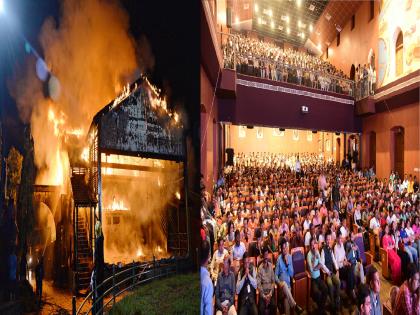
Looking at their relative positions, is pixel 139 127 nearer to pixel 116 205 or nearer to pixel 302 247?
pixel 116 205

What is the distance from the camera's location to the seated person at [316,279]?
379 cm

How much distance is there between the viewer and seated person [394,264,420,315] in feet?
9.75

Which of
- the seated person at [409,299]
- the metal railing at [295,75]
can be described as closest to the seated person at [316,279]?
the seated person at [409,299]

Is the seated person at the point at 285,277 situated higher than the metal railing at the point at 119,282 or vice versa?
the metal railing at the point at 119,282

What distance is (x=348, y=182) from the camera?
363 inches

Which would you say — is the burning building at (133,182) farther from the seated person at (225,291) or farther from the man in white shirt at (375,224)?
the man in white shirt at (375,224)

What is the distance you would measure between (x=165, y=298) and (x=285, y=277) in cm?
203

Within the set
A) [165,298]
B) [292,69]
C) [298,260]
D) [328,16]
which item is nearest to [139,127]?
[165,298]

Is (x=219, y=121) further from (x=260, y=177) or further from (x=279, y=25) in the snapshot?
(x=279, y=25)

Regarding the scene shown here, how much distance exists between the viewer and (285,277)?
3.73m

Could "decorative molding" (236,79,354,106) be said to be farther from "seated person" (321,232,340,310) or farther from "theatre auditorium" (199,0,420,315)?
"seated person" (321,232,340,310)

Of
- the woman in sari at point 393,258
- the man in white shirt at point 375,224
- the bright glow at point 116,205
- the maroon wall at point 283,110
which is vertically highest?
the maroon wall at point 283,110

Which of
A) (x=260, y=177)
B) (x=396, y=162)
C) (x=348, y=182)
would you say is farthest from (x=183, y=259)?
(x=396, y=162)

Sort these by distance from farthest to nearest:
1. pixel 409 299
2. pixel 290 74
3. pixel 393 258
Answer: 1. pixel 290 74
2. pixel 393 258
3. pixel 409 299
